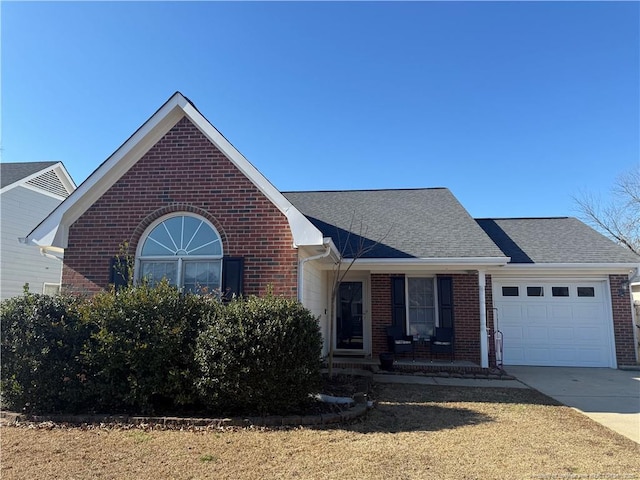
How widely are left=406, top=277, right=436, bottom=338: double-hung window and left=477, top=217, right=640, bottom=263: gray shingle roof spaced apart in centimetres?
250

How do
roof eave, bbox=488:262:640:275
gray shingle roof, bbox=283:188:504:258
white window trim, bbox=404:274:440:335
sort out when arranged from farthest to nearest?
1. white window trim, bbox=404:274:440:335
2. roof eave, bbox=488:262:640:275
3. gray shingle roof, bbox=283:188:504:258

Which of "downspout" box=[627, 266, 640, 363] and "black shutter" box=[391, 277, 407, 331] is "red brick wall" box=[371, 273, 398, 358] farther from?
"downspout" box=[627, 266, 640, 363]

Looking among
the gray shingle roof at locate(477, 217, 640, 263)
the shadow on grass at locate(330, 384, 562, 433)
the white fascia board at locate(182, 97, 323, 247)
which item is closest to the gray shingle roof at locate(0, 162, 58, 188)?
the white fascia board at locate(182, 97, 323, 247)

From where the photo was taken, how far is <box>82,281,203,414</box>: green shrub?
19.5 ft

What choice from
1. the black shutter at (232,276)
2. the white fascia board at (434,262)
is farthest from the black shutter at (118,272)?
the white fascia board at (434,262)

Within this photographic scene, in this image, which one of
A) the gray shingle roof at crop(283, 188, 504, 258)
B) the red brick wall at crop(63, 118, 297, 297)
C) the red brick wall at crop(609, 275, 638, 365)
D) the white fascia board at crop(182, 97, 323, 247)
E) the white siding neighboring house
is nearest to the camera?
the white fascia board at crop(182, 97, 323, 247)

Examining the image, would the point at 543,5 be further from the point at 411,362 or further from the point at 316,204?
the point at 411,362

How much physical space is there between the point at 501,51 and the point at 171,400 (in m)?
10.9

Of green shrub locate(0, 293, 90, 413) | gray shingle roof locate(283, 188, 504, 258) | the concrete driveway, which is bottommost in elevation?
the concrete driveway

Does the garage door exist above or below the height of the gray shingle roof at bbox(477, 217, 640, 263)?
below

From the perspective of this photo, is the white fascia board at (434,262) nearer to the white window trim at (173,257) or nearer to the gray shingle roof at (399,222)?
the gray shingle roof at (399,222)

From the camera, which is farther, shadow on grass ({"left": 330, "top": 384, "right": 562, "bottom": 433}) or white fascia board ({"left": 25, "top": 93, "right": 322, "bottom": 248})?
white fascia board ({"left": 25, "top": 93, "right": 322, "bottom": 248})

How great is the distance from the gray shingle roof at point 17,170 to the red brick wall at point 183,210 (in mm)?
9883

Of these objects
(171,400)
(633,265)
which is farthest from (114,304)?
(633,265)
